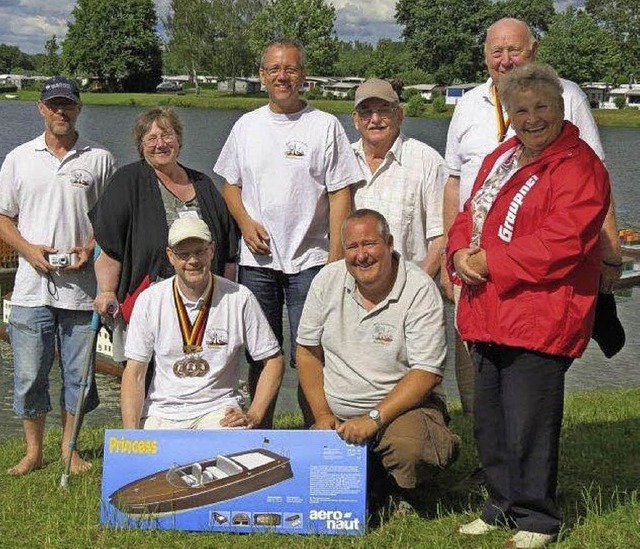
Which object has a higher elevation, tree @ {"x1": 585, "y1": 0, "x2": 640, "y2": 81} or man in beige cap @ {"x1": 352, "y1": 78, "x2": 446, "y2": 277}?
tree @ {"x1": 585, "y1": 0, "x2": 640, "y2": 81}

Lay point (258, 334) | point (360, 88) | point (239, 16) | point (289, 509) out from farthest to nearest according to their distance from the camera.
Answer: point (239, 16) < point (360, 88) < point (258, 334) < point (289, 509)

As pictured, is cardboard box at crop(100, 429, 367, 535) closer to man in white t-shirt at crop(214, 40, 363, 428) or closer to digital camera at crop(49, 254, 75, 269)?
man in white t-shirt at crop(214, 40, 363, 428)

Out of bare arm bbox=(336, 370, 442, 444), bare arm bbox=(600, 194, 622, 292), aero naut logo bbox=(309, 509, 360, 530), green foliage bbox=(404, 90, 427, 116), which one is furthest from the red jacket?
green foliage bbox=(404, 90, 427, 116)

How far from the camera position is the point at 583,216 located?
12.8 ft

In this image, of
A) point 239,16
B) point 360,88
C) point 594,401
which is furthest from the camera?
point 239,16

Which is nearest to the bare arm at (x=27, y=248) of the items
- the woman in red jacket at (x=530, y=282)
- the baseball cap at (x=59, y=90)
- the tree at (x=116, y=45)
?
the baseball cap at (x=59, y=90)

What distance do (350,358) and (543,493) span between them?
3.73 ft

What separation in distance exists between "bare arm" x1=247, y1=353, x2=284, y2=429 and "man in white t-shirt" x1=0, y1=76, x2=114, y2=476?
1.19 m

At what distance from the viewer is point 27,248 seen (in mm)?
5656

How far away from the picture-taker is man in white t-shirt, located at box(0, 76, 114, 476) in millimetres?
5668

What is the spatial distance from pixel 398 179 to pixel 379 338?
1.19 meters

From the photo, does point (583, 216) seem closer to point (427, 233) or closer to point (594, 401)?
point (427, 233)

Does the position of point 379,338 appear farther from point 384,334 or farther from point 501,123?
point 501,123

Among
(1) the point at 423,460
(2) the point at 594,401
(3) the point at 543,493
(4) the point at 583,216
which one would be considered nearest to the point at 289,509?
(1) the point at 423,460
